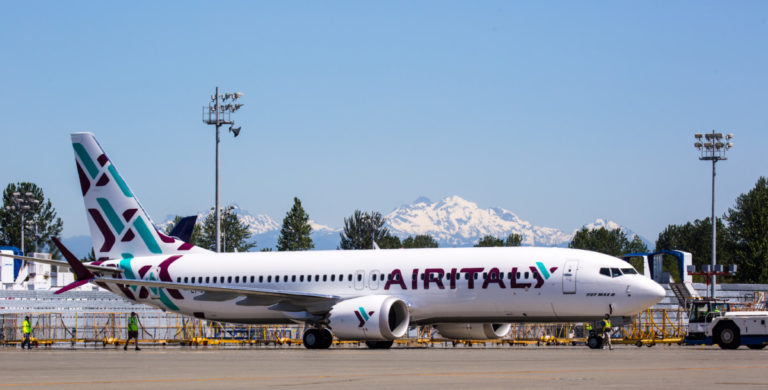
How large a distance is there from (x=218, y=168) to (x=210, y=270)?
11.4 m

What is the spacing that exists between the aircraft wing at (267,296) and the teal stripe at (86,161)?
593 centimetres

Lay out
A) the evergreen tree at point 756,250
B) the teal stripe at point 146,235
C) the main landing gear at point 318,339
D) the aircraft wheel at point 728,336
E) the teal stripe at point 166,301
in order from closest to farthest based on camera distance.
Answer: the aircraft wheel at point 728,336, the main landing gear at point 318,339, the teal stripe at point 166,301, the teal stripe at point 146,235, the evergreen tree at point 756,250

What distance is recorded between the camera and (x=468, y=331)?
1612 inches

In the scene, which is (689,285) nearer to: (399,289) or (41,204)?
(399,289)

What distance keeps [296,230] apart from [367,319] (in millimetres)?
94563

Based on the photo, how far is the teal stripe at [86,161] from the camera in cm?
4644

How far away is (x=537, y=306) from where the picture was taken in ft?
124

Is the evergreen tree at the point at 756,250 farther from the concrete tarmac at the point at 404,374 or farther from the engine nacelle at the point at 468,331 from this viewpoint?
the concrete tarmac at the point at 404,374

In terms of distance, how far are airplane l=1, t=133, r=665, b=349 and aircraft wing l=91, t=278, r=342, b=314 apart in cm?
5

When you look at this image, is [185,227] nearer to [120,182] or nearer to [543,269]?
[120,182]

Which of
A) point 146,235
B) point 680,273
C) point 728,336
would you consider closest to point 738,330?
point 728,336

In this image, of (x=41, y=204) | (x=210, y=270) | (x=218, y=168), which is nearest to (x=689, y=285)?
(x=218, y=168)

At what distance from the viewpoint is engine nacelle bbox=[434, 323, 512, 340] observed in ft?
134

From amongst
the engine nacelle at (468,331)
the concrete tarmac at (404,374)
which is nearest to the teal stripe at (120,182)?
the engine nacelle at (468,331)
